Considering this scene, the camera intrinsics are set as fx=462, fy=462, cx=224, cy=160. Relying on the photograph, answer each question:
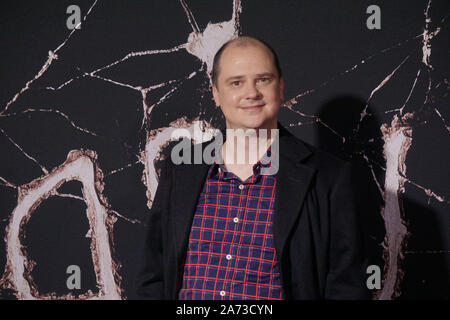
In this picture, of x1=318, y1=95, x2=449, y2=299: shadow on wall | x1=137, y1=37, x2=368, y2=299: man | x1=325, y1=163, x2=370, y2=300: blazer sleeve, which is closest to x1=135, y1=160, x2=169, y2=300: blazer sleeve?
x1=137, y1=37, x2=368, y2=299: man

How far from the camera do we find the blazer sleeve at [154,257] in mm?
1260

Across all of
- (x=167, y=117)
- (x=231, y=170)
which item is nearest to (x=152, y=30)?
(x=167, y=117)

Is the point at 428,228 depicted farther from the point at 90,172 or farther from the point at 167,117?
the point at 90,172

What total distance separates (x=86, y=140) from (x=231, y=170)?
675 mm

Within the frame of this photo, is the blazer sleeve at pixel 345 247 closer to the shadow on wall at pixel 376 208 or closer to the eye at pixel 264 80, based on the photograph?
the eye at pixel 264 80

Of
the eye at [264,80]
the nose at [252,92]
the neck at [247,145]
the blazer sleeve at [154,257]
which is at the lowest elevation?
the blazer sleeve at [154,257]

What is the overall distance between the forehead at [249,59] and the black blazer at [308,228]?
0.64ft

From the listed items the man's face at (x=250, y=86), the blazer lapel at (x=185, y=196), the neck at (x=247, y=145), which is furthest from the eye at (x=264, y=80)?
the blazer lapel at (x=185, y=196)

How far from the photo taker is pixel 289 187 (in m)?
1.14

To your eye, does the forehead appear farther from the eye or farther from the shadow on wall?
the shadow on wall

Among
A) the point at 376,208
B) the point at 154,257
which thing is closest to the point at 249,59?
the point at 154,257

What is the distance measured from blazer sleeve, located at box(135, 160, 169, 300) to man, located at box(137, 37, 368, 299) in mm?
40

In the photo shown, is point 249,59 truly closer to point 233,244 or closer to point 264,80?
point 264,80
